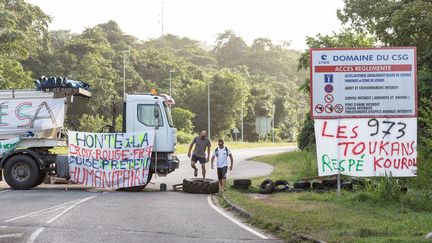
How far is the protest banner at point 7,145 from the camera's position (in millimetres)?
18453

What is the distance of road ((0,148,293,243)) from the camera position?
970 cm

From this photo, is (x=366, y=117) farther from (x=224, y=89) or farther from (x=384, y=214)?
(x=224, y=89)

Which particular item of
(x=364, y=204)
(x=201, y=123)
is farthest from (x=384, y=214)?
(x=201, y=123)

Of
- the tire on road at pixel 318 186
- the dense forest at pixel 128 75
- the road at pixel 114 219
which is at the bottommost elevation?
the road at pixel 114 219

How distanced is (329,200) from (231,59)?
426 ft

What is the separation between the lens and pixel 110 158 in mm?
18703

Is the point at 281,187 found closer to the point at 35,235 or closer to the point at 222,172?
the point at 222,172

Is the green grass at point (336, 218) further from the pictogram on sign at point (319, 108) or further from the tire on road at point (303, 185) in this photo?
the pictogram on sign at point (319, 108)

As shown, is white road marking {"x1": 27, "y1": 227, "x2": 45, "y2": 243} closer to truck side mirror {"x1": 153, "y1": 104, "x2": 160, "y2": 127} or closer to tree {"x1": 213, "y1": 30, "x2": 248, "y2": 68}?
truck side mirror {"x1": 153, "y1": 104, "x2": 160, "y2": 127}

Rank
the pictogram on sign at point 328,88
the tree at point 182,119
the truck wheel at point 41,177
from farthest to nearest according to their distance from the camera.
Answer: the tree at point 182,119 < the truck wheel at point 41,177 < the pictogram on sign at point 328,88

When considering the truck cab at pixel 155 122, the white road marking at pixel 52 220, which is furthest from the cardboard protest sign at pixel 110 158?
the white road marking at pixel 52 220

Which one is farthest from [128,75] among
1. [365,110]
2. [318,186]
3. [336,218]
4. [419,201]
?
[336,218]

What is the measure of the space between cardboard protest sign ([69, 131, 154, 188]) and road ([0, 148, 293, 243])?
1.03 metres

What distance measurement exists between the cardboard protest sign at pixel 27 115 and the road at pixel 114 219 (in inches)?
84.2
